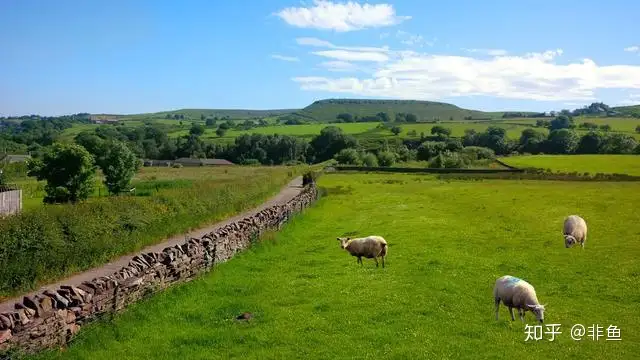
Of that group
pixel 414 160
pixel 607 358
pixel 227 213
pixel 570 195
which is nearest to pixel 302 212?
pixel 227 213

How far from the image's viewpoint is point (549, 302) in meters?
15.2

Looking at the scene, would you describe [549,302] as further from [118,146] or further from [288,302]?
[118,146]

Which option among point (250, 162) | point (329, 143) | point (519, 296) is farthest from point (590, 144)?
point (519, 296)

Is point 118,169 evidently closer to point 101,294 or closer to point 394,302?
point 101,294

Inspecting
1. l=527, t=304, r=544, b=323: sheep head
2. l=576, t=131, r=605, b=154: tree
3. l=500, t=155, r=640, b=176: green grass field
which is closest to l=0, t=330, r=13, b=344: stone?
l=527, t=304, r=544, b=323: sheep head

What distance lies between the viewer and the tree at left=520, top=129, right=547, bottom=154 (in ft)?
484

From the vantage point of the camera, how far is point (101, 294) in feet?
45.9

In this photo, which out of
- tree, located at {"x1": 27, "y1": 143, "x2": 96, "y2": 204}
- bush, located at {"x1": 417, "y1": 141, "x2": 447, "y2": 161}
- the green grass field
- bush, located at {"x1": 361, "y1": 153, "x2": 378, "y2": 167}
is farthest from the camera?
bush, located at {"x1": 417, "y1": 141, "x2": 447, "y2": 161}

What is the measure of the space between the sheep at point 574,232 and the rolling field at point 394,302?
456mm

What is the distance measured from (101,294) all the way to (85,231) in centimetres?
1264

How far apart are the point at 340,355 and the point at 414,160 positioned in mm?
125260

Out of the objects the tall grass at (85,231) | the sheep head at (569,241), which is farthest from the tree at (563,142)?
the sheep head at (569,241)

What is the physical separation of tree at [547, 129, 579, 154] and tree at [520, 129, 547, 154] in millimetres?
3191

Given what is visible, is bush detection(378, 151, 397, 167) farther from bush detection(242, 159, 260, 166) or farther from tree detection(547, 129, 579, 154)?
bush detection(242, 159, 260, 166)
